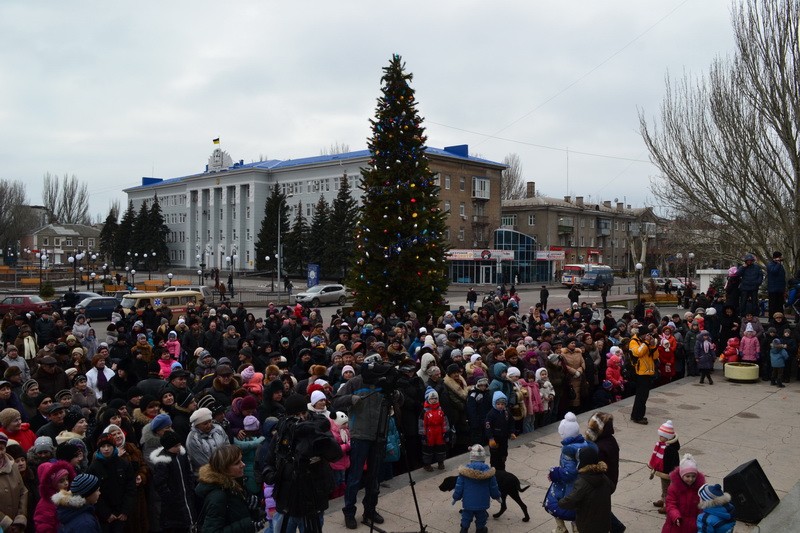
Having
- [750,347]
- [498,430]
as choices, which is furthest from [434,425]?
[750,347]

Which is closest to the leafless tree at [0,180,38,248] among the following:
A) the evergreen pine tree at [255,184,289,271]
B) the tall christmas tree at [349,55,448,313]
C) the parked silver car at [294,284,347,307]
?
the evergreen pine tree at [255,184,289,271]

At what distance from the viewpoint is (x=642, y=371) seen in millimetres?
10188

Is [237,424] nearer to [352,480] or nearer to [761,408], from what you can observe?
[352,480]

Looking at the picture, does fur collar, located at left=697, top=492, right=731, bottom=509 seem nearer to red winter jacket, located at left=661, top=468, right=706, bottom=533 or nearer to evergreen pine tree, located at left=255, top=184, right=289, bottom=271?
red winter jacket, located at left=661, top=468, right=706, bottom=533

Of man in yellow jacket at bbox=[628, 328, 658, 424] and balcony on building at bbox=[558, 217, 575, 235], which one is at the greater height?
balcony on building at bbox=[558, 217, 575, 235]

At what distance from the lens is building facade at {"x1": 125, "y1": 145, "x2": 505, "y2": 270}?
66750 millimetres

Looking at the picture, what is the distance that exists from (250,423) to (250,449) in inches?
11.8

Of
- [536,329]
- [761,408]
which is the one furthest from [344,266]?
[761,408]

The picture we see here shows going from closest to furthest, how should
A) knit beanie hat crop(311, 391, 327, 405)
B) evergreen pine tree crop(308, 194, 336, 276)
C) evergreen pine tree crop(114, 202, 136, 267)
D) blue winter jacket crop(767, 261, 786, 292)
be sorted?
knit beanie hat crop(311, 391, 327, 405), blue winter jacket crop(767, 261, 786, 292), evergreen pine tree crop(308, 194, 336, 276), evergreen pine tree crop(114, 202, 136, 267)

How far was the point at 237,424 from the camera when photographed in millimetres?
6598

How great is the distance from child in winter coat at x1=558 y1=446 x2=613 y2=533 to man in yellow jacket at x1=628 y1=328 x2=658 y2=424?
18.0 ft

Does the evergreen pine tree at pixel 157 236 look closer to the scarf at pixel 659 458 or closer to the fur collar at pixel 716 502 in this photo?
the scarf at pixel 659 458

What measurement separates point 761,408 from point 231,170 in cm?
7557

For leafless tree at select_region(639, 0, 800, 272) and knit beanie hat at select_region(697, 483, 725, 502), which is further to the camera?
leafless tree at select_region(639, 0, 800, 272)
